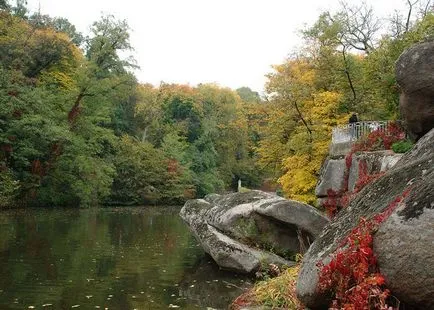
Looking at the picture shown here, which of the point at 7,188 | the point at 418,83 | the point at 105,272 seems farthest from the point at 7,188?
the point at 418,83

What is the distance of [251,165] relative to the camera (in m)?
67.8

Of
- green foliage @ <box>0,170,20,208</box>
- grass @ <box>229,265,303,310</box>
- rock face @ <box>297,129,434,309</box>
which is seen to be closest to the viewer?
rock face @ <box>297,129,434,309</box>

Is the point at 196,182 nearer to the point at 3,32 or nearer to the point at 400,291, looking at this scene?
the point at 3,32

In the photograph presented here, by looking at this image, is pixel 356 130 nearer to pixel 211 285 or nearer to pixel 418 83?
pixel 211 285

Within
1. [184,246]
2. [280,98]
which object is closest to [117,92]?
[280,98]

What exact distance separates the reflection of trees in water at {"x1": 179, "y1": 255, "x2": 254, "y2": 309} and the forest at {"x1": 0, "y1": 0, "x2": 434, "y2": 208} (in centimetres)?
1225

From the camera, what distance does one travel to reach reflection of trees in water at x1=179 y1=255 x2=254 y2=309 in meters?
11.8

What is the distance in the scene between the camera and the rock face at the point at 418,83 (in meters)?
9.45

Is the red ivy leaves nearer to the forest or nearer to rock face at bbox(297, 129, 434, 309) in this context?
rock face at bbox(297, 129, 434, 309)

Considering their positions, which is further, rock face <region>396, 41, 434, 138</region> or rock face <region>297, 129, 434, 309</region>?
rock face <region>396, 41, 434, 138</region>

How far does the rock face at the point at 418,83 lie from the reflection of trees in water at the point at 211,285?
574 cm

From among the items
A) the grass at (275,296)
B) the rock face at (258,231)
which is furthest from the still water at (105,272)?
the grass at (275,296)

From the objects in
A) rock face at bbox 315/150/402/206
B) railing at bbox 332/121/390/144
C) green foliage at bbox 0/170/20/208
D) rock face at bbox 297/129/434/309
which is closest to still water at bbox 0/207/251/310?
rock face at bbox 297/129/434/309

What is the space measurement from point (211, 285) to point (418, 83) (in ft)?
24.3
